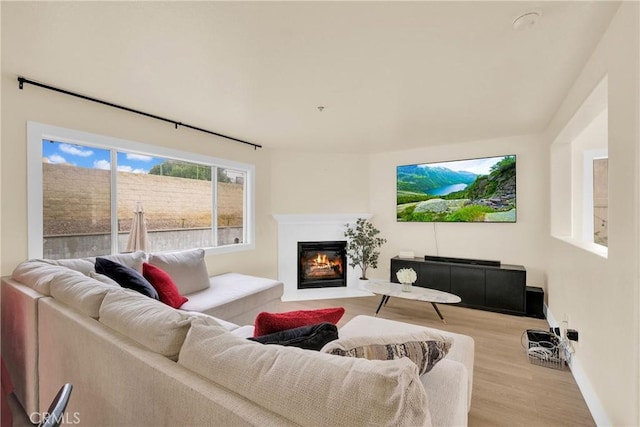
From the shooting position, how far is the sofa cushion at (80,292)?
55.2 inches

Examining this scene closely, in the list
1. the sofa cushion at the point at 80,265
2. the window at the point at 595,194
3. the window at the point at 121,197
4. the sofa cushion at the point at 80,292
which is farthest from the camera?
the window at the point at 595,194

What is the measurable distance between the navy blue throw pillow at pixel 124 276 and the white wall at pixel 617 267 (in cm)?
289

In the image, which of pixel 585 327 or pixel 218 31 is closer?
pixel 218 31

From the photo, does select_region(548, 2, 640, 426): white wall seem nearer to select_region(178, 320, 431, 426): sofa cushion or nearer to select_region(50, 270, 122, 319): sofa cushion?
select_region(178, 320, 431, 426): sofa cushion

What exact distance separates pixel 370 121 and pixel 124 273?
9.32 feet

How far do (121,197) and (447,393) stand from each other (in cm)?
334

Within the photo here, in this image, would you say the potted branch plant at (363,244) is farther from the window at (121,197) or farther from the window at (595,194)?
the window at (595,194)

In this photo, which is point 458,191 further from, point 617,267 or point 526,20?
point 526,20

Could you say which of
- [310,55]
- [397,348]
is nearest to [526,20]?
[310,55]

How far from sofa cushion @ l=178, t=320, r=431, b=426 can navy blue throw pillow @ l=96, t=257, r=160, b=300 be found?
4.74ft

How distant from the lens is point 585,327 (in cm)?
206

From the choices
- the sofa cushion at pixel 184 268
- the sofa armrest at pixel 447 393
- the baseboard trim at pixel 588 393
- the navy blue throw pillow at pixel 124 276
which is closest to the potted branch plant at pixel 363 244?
the sofa cushion at pixel 184 268

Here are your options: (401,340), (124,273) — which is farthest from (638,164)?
(124,273)

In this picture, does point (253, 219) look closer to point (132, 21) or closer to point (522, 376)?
point (132, 21)
